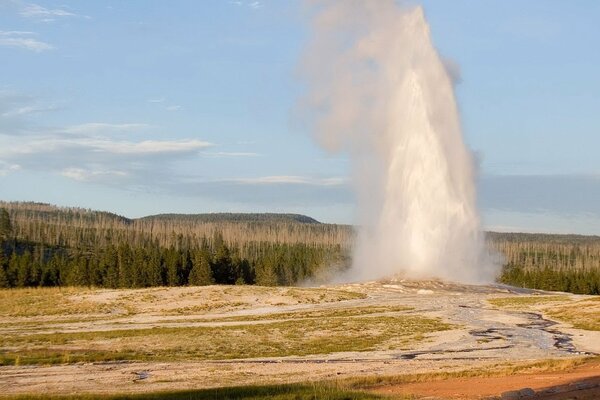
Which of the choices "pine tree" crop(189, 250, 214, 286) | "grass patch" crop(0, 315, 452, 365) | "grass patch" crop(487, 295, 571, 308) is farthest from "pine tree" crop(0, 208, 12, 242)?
"grass patch" crop(0, 315, 452, 365)

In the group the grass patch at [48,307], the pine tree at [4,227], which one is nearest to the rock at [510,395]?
the grass patch at [48,307]

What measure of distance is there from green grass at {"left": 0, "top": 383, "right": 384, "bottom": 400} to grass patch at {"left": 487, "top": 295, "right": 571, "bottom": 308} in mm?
42572

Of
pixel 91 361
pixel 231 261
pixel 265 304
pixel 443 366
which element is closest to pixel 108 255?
pixel 231 261

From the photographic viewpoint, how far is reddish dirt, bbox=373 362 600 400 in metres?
20.3

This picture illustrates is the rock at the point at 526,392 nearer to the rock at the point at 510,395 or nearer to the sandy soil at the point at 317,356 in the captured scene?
the rock at the point at 510,395

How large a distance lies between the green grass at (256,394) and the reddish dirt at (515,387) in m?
1.80

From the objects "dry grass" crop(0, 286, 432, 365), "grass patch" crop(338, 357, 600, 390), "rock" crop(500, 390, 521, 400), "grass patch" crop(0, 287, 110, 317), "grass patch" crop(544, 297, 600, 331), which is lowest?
"grass patch" crop(0, 287, 110, 317)

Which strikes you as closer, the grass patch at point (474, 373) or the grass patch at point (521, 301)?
the grass patch at point (474, 373)

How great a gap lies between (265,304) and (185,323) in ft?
47.3

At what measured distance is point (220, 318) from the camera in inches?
2160

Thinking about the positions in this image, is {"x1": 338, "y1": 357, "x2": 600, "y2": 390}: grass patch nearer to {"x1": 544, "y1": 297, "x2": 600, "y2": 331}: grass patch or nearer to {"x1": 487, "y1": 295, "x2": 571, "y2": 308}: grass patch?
{"x1": 544, "y1": 297, "x2": 600, "y2": 331}: grass patch

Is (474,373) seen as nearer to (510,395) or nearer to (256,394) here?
(510,395)

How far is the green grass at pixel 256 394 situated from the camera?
2008cm

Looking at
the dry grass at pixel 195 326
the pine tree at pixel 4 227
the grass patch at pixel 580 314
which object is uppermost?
the pine tree at pixel 4 227
